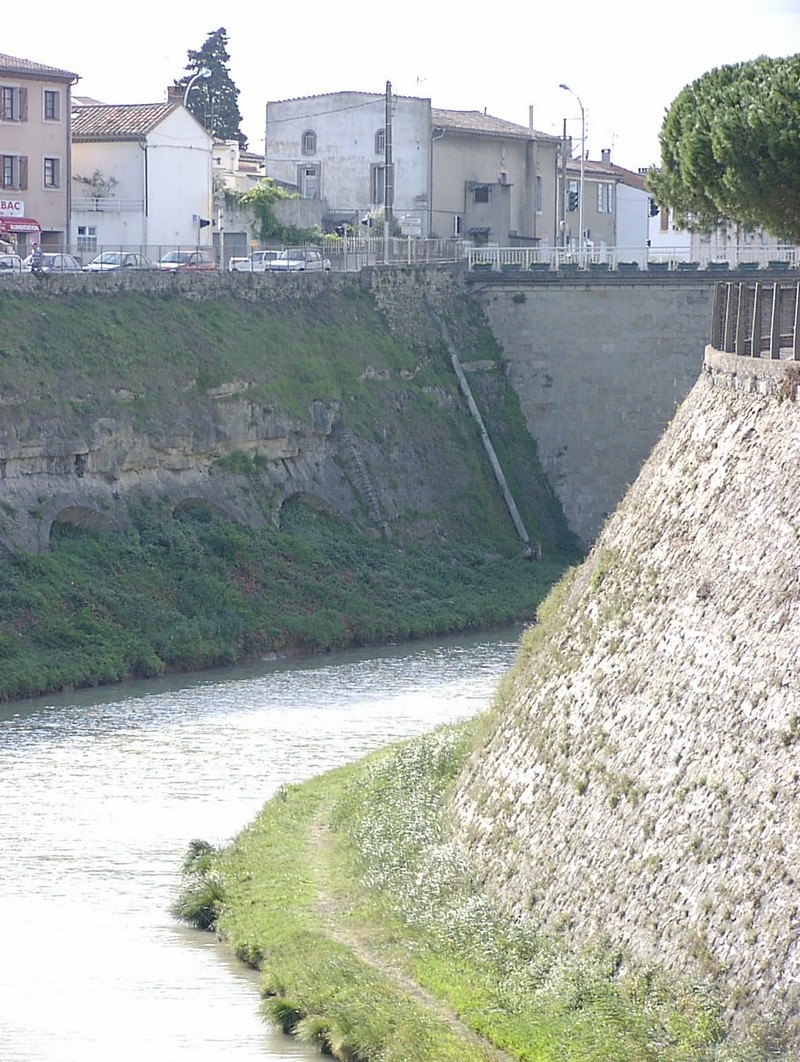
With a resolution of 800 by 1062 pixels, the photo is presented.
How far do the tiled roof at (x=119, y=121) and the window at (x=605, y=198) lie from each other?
82.3 ft

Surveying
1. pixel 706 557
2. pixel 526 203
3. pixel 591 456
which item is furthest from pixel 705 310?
pixel 706 557

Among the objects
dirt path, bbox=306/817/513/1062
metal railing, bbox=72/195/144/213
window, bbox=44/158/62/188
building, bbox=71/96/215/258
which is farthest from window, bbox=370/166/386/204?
dirt path, bbox=306/817/513/1062

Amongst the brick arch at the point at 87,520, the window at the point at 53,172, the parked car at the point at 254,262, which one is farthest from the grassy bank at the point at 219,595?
the window at the point at 53,172

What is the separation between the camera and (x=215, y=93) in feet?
324

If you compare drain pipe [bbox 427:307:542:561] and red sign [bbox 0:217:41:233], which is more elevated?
red sign [bbox 0:217:41:233]

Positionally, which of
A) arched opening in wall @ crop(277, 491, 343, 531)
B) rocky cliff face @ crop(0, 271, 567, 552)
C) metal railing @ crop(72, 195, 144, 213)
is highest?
metal railing @ crop(72, 195, 144, 213)

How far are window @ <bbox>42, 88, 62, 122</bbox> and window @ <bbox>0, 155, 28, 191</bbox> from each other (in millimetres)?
1810

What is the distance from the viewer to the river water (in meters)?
20.9

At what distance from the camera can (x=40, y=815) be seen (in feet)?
96.6

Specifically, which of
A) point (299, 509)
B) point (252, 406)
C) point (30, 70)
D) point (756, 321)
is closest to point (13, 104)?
point (30, 70)

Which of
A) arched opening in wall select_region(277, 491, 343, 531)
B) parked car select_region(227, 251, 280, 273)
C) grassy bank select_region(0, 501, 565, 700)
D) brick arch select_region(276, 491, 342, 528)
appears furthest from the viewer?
parked car select_region(227, 251, 280, 273)

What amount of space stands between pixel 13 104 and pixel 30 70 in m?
1.29

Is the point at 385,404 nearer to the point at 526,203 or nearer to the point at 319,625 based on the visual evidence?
the point at 319,625

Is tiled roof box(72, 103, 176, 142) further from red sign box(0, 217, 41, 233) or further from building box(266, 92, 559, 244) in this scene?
building box(266, 92, 559, 244)
